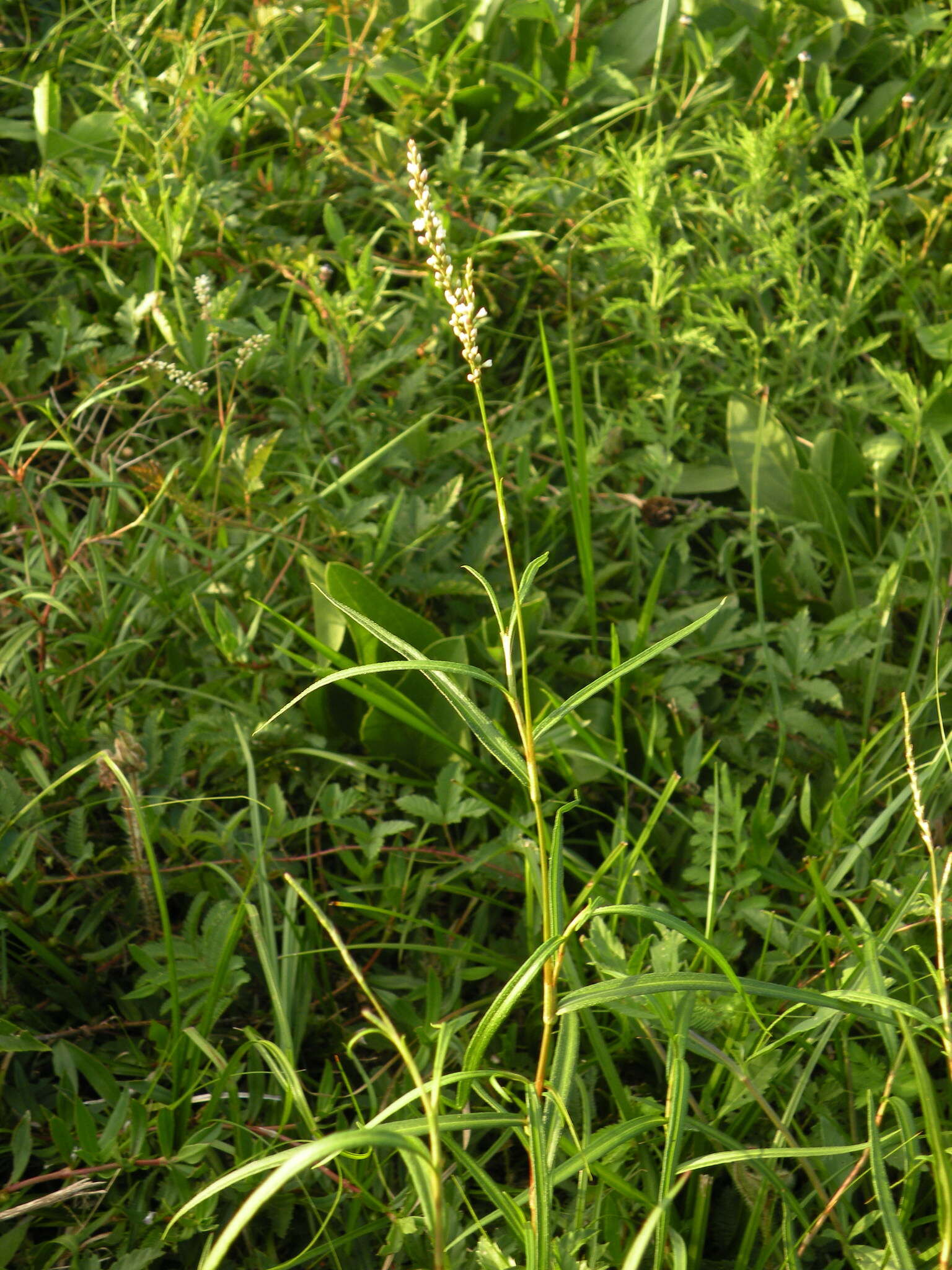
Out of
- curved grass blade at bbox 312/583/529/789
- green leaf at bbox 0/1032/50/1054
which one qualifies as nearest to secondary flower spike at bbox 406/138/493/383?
curved grass blade at bbox 312/583/529/789

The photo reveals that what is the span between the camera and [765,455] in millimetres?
2004

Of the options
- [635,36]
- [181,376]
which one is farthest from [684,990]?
[635,36]

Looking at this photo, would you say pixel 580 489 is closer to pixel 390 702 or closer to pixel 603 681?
pixel 390 702

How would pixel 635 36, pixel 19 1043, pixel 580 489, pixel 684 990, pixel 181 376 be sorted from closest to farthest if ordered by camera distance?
pixel 684 990
pixel 19 1043
pixel 580 489
pixel 181 376
pixel 635 36

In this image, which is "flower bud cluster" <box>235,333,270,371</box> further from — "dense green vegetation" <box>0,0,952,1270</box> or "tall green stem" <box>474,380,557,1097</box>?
"tall green stem" <box>474,380,557,1097</box>

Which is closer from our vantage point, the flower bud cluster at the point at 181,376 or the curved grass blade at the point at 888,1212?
the curved grass blade at the point at 888,1212

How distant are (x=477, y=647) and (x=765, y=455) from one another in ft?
2.34

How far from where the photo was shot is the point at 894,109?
2.66 meters

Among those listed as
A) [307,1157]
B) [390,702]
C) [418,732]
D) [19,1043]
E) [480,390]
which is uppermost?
[480,390]

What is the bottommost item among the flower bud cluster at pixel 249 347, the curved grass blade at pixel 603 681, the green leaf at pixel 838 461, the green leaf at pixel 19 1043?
the green leaf at pixel 19 1043

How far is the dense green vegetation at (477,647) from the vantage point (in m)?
1.16

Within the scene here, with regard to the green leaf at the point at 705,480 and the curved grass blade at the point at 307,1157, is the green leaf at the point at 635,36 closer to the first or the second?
the green leaf at the point at 705,480

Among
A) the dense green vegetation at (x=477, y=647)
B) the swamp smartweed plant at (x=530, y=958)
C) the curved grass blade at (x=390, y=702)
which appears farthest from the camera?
the curved grass blade at (x=390, y=702)

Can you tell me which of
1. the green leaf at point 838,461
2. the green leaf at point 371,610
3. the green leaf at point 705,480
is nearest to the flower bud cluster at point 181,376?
the green leaf at point 371,610
